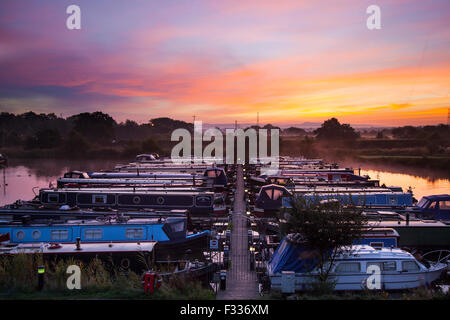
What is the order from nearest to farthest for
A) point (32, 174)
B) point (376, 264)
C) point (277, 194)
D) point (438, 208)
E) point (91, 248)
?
1. point (376, 264)
2. point (91, 248)
3. point (438, 208)
4. point (277, 194)
5. point (32, 174)

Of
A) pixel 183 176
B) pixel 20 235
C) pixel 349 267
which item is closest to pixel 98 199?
pixel 20 235

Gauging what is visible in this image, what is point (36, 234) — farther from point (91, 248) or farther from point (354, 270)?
point (354, 270)

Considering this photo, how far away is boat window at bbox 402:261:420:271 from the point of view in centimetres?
1159

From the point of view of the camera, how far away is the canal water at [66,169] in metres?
39.1

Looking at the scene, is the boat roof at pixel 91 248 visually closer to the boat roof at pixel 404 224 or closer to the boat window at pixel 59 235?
the boat window at pixel 59 235

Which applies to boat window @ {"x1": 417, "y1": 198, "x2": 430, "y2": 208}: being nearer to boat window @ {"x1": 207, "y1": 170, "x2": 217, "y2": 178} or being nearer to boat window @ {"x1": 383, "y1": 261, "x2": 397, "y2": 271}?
boat window @ {"x1": 383, "y1": 261, "x2": 397, "y2": 271}

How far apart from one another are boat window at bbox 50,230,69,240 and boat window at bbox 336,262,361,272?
10.0 metres

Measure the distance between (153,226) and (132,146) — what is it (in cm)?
6494

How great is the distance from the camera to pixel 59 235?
1580 cm

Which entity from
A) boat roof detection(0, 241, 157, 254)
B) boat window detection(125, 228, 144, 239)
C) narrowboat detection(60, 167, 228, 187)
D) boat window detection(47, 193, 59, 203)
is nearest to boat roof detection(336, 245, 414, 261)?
boat roof detection(0, 241, 157, 254)

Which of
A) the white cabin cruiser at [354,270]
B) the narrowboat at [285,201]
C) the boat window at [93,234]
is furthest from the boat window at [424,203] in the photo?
the boat window at [93,234]

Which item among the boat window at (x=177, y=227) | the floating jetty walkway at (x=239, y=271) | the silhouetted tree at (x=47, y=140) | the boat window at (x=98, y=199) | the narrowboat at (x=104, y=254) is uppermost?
the silhouetted tree at (x=47, y=140)

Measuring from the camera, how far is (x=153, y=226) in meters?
15.9

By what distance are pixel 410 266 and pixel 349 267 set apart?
191cm
